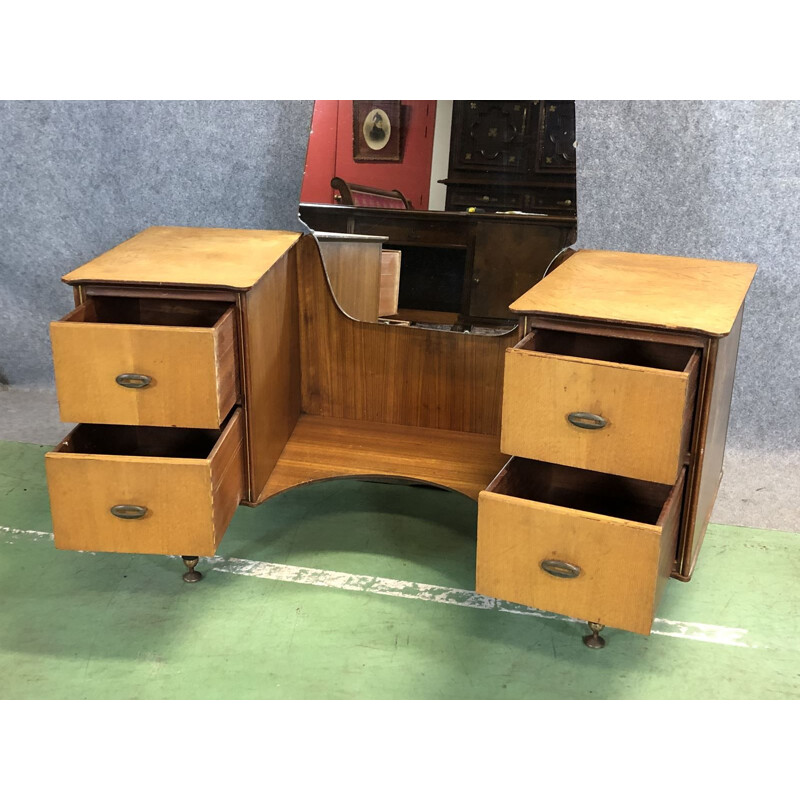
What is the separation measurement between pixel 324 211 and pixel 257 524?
70 cm

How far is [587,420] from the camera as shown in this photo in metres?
1.34

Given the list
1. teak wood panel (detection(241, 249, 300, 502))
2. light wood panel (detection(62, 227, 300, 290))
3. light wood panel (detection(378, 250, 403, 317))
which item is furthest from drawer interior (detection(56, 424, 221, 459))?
light wood panel (detection(378, 250, 403, 317))

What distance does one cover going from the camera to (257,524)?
1938 mm

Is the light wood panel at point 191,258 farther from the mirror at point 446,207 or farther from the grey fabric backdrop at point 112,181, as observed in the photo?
the grey fabric backdrop at point 112,181

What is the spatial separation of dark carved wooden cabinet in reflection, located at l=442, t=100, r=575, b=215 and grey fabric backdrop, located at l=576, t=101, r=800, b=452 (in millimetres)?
338

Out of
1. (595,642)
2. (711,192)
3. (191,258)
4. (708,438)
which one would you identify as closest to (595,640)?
(595,642)

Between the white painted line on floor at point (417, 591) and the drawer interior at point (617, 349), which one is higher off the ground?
the drawer interior at point (617, 349)

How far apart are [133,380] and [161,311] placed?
356mm

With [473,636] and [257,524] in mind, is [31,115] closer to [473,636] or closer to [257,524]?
[257,524]

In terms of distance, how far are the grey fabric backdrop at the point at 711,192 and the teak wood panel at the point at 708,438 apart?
51 cm

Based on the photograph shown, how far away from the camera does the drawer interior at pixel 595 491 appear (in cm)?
163

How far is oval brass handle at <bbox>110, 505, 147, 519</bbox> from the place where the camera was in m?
1.48

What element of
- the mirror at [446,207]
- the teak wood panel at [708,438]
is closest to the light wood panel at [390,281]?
the mirror at [446,207]

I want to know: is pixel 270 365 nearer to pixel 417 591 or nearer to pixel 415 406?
pixel 415 406
